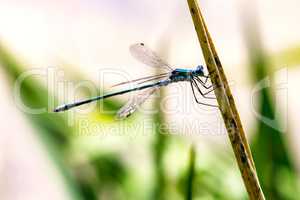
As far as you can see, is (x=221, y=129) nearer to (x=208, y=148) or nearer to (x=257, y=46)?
(x=208, y=148)

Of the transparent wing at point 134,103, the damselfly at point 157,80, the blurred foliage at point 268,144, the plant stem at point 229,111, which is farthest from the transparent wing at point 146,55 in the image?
the plant stem at point 229,111

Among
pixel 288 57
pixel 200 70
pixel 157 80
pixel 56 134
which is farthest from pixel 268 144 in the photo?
pixel 56 134

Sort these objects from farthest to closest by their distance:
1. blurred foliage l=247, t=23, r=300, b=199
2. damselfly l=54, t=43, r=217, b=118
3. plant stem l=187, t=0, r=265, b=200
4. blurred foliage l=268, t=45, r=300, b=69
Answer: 1. damselfly l=54, t=43, r=217, b=118
2. blurred foliage l=268, t=45, r=300, b=69
3. blurred foliage l=247, t=23, r=300, b=199
4. plant stem l=187, t=0, r=265, b=200

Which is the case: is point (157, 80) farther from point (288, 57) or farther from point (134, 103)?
point (288, 57)

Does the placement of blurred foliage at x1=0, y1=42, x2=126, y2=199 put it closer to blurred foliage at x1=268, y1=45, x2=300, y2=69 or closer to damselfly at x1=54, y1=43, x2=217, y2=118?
damselfly at x1=54, y1=43, x2=217, y2=118

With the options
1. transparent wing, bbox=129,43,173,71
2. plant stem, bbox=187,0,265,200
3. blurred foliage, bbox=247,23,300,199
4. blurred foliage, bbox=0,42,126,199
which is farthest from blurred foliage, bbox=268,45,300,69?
plant stem, bbox=187,0,265,200

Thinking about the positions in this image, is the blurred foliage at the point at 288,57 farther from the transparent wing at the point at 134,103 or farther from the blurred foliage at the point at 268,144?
the transparent wing at the point at 134,103
